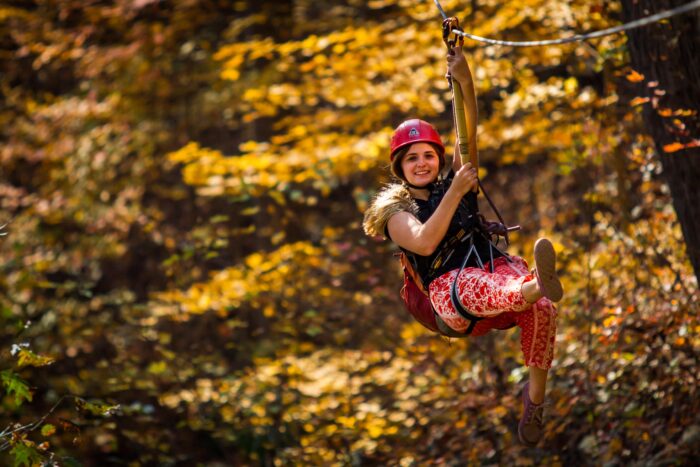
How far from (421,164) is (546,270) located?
38.0 inches

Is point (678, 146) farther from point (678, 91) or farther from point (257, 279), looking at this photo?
point (257, 279)

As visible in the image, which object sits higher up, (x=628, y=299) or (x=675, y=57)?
(x=675, y=57)

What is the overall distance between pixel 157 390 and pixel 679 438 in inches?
190

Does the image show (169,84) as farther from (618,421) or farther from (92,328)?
(618,421)

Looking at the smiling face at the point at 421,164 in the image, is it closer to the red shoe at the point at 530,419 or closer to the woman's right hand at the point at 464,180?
the woman's right hand at the point at 464,180

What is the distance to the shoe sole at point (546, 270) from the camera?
3510 millimetres

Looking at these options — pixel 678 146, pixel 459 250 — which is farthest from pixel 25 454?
pixel 678 146

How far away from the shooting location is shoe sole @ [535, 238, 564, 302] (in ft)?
11.5

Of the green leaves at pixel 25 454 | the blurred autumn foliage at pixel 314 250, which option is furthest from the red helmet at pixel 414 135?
the green leaves at pixel 25 454

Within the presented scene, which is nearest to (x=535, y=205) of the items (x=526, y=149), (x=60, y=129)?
(x=526, y=149)

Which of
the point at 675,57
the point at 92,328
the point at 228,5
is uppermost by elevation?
the point at 675,57

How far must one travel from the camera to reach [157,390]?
8859 millimetres

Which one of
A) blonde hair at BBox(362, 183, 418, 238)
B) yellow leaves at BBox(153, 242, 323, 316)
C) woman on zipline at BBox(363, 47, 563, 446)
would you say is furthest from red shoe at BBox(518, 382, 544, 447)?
yellow leaves at BBox(153, 242, 323, 316)

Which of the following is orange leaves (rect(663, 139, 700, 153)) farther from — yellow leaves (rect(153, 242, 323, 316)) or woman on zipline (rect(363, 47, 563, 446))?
yellow leaves (rect(153, 242, 323, 316))
